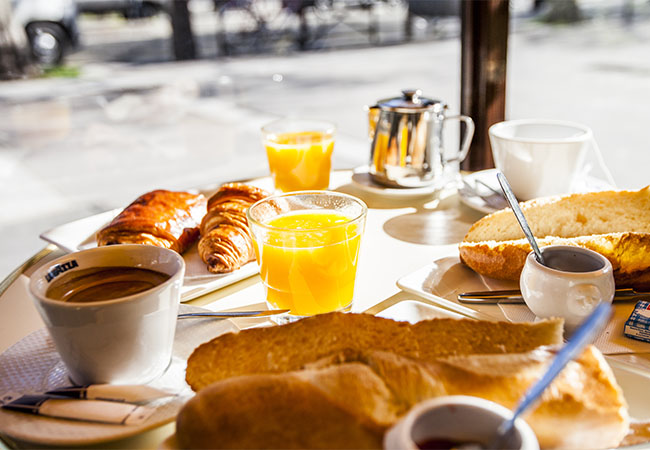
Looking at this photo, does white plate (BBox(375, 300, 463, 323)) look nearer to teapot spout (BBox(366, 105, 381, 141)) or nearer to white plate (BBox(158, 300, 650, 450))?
white plate (BBox(158, 300, 650, 450))

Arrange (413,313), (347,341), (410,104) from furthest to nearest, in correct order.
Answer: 1. (410,104)
2. (413,313)
3. (347,341)

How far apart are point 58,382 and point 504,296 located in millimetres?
625

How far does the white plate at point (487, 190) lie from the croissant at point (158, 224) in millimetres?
572

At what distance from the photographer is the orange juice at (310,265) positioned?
91 cm

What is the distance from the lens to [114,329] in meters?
0.72

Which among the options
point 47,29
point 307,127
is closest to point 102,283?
point 307,127

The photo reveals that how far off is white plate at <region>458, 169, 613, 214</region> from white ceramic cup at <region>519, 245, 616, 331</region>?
1.34ft

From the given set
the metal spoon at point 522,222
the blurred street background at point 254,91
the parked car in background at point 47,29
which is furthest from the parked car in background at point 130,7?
the metal spoon at point 522,222

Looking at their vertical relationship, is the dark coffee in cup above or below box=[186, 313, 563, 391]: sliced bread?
above

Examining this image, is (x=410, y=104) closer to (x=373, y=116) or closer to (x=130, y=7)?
(x=373, y=116)

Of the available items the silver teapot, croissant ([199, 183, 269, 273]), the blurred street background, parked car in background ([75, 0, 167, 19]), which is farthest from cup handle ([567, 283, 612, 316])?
parked car in background ([75, 0, 167, 19])

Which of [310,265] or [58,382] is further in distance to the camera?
[310,265]

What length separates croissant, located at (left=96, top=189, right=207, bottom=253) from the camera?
3.73ft

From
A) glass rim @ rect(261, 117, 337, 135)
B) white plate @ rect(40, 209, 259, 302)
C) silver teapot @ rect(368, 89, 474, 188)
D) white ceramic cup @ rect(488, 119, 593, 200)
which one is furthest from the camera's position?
glass rim @ rect(261, 117, 337, 135)
